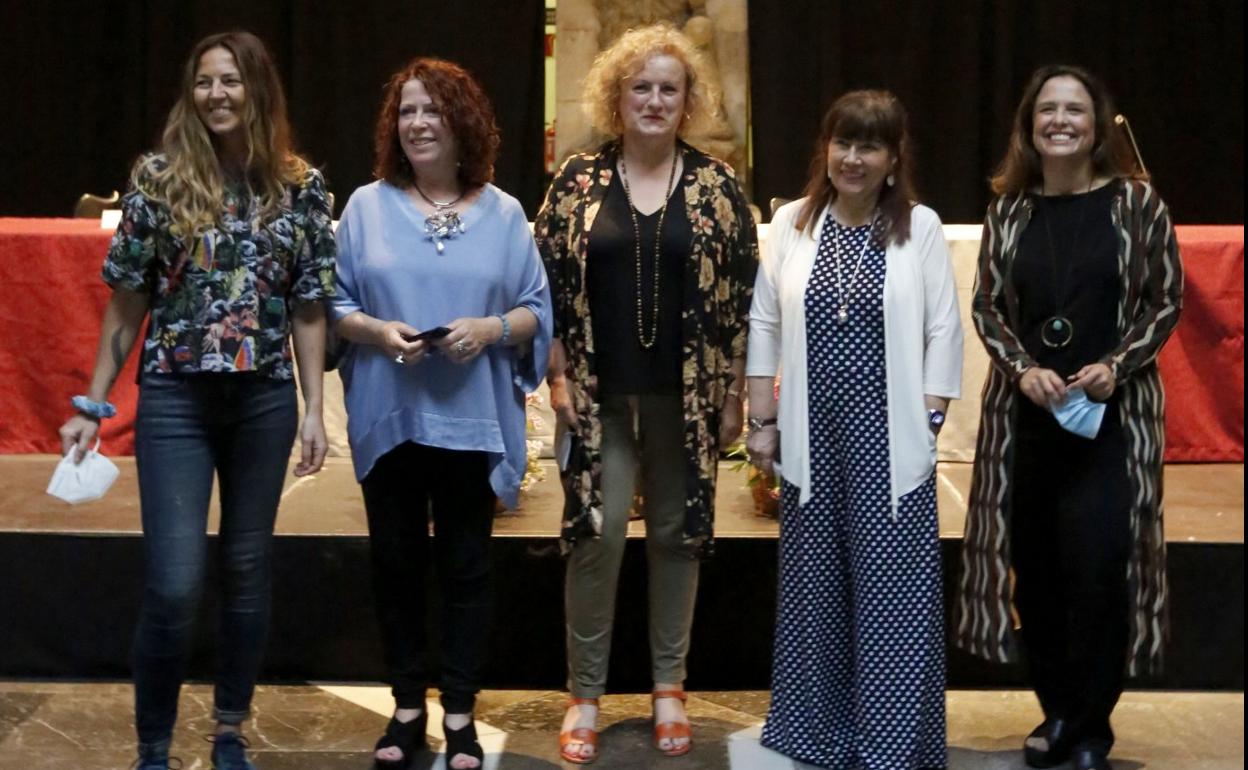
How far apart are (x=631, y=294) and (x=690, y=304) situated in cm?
12

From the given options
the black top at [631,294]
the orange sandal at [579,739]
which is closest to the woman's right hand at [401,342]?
Answer: the black top at [631,294]

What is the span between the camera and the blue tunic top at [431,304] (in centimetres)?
302

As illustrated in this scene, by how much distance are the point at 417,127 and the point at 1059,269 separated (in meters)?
1.24

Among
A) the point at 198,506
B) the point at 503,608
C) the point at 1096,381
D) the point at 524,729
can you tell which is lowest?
the point at 524,729

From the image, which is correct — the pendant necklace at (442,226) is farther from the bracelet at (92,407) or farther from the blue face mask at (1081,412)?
the blue face mask at (1081,412)

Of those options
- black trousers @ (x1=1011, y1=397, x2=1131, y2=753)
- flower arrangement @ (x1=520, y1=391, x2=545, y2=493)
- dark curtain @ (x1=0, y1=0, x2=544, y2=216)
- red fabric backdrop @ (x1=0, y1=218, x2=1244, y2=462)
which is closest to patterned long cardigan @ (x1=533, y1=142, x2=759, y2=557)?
black trousers @ (x1=1011, y1=397, x2=1131, y2=753)

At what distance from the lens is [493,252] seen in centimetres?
305

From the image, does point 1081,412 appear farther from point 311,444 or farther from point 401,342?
point 311,444

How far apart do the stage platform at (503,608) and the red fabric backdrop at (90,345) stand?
962mm

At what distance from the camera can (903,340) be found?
304 cm

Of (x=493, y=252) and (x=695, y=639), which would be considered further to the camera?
(x=695, y=639)

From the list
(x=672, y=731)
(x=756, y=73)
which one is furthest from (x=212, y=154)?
(x=756, y=73)

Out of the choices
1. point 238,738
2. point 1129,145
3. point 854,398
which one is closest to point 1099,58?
point 1129,145

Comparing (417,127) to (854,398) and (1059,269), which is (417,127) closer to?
(854,398)
